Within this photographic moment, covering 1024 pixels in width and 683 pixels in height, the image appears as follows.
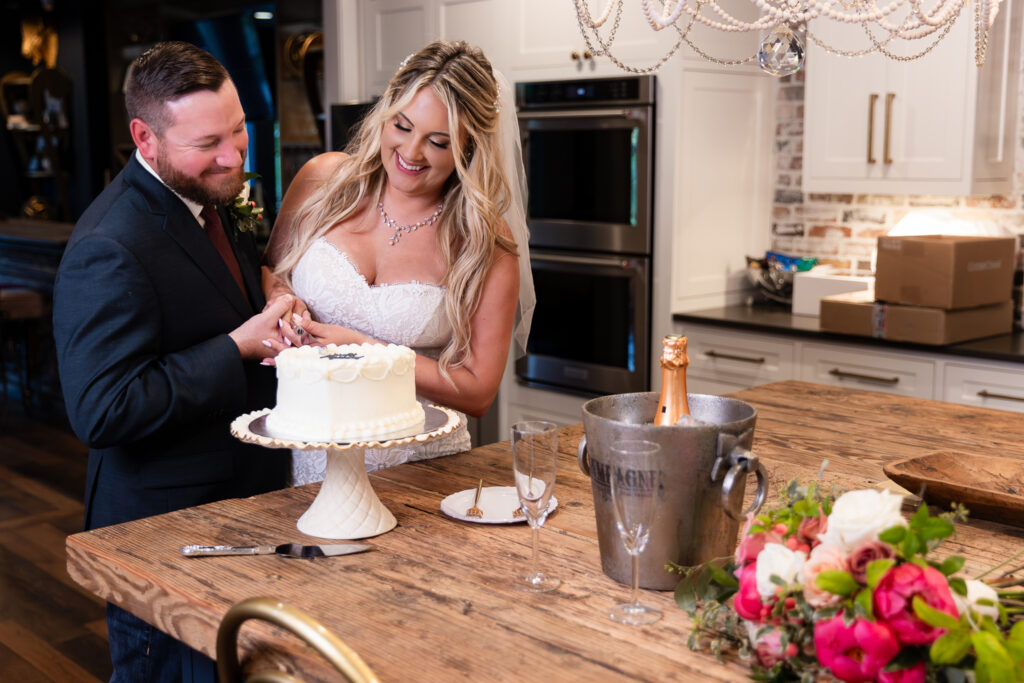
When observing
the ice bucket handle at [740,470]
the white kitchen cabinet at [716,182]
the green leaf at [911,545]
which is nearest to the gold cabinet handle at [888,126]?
the white kitchen cabinet at [716,182]

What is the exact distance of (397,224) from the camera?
7.64ft

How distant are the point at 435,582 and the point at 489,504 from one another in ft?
1.03

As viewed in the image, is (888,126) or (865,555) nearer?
(865,555)

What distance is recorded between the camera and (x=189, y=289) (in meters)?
1.90

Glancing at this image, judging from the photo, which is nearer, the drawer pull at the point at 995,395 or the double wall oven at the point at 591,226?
the drawer pull at the point at 995,395

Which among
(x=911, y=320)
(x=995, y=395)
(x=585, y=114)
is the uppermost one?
(x=585, y=114)

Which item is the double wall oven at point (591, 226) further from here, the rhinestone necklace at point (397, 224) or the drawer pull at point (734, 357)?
the rhinestone necklace at point (397, 224)

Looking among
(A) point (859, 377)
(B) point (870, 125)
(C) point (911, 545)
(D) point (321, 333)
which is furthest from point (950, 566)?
(B) point (870, 125)

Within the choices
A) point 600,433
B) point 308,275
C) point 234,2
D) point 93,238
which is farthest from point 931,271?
point 234,2

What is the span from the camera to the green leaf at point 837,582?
98 centimetres

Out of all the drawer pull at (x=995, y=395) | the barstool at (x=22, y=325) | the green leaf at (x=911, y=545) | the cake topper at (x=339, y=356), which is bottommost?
the barstool at (x=22, y=325)

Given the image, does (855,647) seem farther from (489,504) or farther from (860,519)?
(489,504)

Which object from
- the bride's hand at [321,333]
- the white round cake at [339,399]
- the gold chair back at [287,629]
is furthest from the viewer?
the bride's hand at [321,333]

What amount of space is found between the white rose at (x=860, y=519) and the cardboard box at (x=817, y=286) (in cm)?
300
